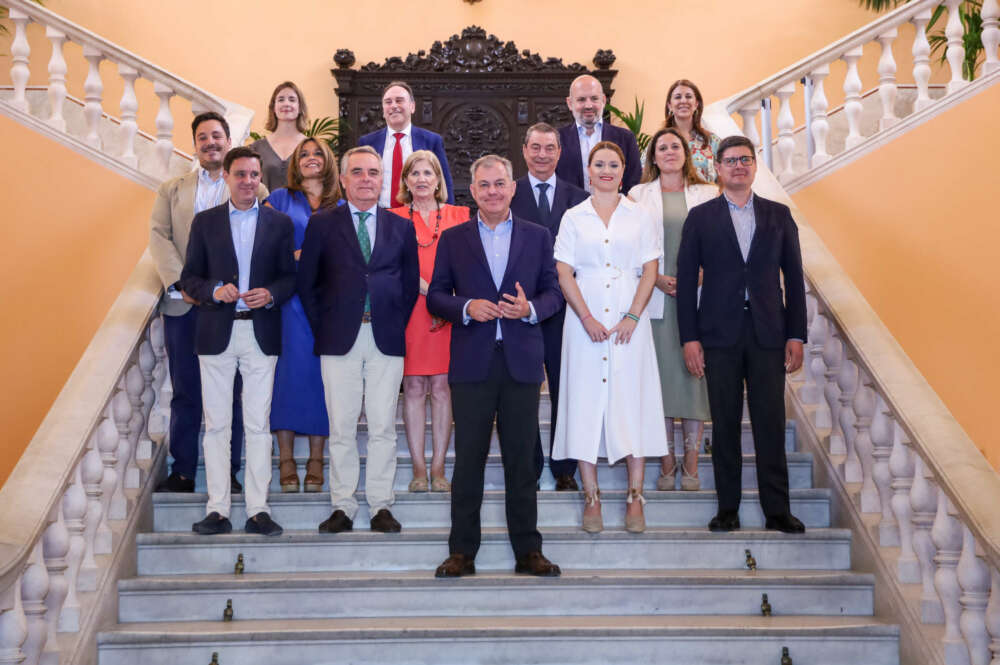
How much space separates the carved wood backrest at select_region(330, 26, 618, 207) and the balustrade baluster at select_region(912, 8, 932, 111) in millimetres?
3108

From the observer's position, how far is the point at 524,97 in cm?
863

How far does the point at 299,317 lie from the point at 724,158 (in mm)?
1882

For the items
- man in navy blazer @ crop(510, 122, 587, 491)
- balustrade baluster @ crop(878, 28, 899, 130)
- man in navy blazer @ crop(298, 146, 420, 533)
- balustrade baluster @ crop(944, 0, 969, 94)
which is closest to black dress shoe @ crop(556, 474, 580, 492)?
man in navy blazer @ crop(510, 122, 587, 491)

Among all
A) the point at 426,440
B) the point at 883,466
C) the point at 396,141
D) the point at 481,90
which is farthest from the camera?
the point at 481,90

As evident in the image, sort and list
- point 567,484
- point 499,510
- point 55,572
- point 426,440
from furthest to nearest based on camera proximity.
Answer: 1. point 426,440
2. point 567,484
3. point 499,510
4. point 55,572

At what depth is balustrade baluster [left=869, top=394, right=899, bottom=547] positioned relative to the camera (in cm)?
366

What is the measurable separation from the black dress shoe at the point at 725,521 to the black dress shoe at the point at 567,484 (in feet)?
1.91

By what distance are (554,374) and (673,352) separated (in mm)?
510

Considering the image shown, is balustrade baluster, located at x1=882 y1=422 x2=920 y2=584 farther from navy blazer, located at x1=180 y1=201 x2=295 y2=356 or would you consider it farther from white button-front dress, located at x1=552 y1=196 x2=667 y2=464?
navy blazer, located at x1=180 y1=201 x2=295 y2=356

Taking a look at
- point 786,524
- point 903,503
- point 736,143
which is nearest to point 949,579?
point 903,503

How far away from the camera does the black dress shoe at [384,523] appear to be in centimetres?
384

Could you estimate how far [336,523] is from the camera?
3.82 meters

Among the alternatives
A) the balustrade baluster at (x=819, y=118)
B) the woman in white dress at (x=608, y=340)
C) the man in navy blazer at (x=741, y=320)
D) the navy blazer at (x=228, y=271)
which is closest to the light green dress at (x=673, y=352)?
the man in navy blazer at (x=741, y=320)

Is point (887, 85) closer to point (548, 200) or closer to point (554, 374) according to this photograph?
point (548, 200)
